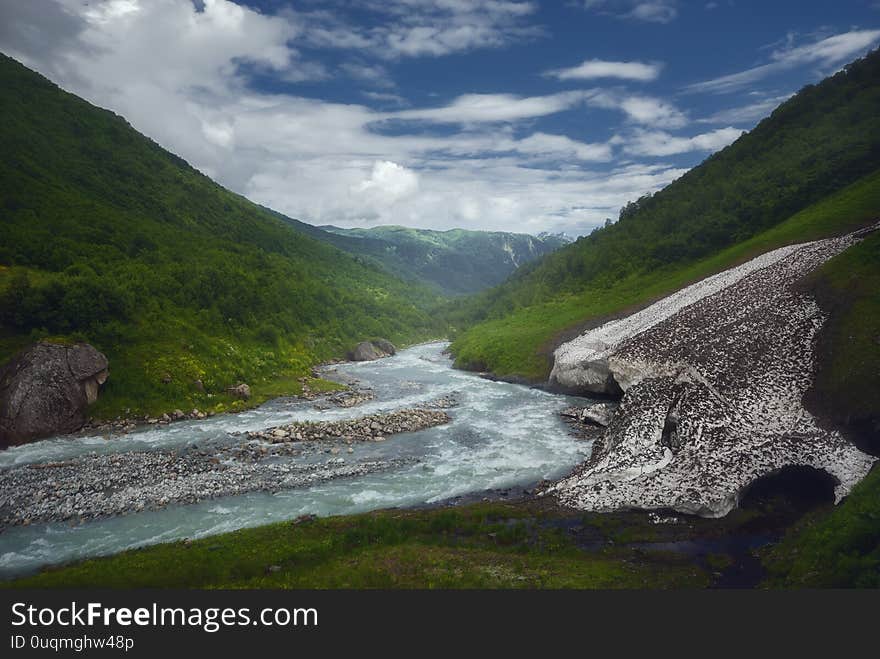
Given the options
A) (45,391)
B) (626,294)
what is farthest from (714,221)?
(45,391)

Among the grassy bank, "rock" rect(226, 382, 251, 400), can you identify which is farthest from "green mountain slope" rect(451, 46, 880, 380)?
the grassy bank

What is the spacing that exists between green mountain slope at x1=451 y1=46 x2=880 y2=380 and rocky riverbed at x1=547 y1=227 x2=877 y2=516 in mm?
20903

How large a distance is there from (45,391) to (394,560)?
39.3 m

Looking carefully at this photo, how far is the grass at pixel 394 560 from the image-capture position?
18.5m

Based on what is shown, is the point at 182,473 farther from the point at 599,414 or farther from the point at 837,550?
the point at 837,550

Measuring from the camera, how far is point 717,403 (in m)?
32.1

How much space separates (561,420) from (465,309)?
120 metres

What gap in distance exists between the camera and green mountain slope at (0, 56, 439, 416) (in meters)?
51.3

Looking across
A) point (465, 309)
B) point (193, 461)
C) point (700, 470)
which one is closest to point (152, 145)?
point (465, 309)

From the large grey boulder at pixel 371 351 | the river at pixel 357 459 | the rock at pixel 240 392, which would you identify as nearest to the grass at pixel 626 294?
the river at pixel 357 459

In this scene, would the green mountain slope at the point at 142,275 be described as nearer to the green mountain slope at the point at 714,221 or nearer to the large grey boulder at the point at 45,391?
the large grey boulder at the point at 45,391

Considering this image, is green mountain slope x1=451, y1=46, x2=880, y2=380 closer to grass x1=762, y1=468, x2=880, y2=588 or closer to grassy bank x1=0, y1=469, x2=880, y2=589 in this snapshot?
grassy bank x1=0, y1=469, x2=880, y2=589

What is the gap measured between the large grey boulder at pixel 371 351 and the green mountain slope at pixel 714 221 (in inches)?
662

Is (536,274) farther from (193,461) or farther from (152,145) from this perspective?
(152,145)
